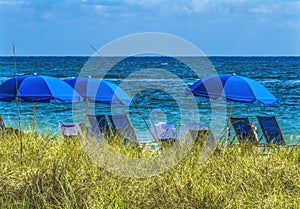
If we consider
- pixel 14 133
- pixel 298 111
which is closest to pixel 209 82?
pixel 14 133

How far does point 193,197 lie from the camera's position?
430 cm

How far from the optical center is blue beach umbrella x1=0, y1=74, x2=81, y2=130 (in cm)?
1023

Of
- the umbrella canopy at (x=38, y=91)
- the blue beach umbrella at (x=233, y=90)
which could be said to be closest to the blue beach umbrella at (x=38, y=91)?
the umbrella canopy at (x=38, y=91)

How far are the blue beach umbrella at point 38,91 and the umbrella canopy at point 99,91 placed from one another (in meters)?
0.38

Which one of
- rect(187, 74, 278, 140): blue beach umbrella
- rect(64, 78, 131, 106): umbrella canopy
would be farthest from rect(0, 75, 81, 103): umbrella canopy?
rect(187, 74, 278, 140): blue beach umbrella

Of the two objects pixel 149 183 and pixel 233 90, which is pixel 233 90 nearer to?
pixel 233 90

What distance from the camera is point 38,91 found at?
10.4 m

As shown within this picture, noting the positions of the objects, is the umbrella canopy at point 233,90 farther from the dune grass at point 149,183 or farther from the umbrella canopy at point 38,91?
the dune grass at point 149,183

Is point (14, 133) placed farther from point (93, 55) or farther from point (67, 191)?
point (67, 191)

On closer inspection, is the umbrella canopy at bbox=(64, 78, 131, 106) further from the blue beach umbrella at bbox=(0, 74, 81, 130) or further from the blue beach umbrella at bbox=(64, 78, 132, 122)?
the blue beach umbrella at bbox=(0, 74, 81, 130)

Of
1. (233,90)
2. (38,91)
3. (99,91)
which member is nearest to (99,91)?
(99,91)

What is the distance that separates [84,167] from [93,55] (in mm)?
981

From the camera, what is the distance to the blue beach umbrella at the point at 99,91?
10508mm

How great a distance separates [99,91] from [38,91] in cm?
111
